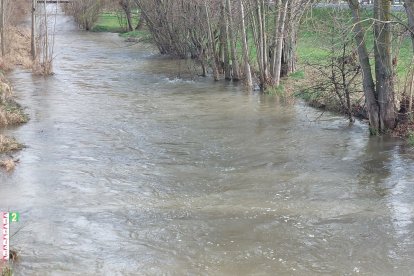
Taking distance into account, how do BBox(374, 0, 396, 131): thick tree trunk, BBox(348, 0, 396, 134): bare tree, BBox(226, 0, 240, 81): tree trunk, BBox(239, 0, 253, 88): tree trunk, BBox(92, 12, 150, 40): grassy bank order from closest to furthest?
BBox(348, 0, 396, 134): bare tree
BBox(374, 0, 396, 131): thick tree trunk
BBox(239, 0, 253, 88): tree trunk
BBox(226, 0, 240, 81): tree trunk
BBox(92, 12, 150, 40): grassy bank

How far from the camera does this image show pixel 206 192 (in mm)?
12461

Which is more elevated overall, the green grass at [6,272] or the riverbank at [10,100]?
the riverbank at [10,100]

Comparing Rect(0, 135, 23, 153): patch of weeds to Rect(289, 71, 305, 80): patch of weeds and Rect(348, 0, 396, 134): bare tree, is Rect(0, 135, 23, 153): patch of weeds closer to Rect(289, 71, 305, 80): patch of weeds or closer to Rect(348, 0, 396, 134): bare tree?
Rect(348, 0, 396, 134): bare tree

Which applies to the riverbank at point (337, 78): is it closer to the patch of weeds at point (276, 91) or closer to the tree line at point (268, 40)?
the patch of weeds at point (276, 91)

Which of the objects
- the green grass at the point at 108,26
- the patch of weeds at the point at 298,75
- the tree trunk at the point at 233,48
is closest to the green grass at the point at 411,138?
the patch of weeds at the point at 298,75

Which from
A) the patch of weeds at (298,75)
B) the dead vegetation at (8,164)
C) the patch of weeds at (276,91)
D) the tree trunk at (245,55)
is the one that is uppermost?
the tree trunk at (245,55)

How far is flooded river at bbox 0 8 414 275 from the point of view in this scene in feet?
31.1

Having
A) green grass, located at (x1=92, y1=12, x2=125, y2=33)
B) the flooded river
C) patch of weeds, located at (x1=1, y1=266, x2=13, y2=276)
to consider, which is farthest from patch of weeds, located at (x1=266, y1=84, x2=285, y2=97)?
green grass, located at (x1=92, y1=12, x2=125, y2=33)

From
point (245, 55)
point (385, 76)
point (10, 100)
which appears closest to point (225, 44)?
point (245, 55)

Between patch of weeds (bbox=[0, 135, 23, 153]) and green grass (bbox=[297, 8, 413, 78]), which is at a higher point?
green grass (bbox=[297, 8, 413, 78])

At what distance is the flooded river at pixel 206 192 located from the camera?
373 inches

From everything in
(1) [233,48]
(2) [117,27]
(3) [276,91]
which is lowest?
(3) [276,91]

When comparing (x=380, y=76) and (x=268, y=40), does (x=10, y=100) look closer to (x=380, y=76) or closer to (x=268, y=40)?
(x=268, y=40)

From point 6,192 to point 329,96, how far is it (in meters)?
11.2
